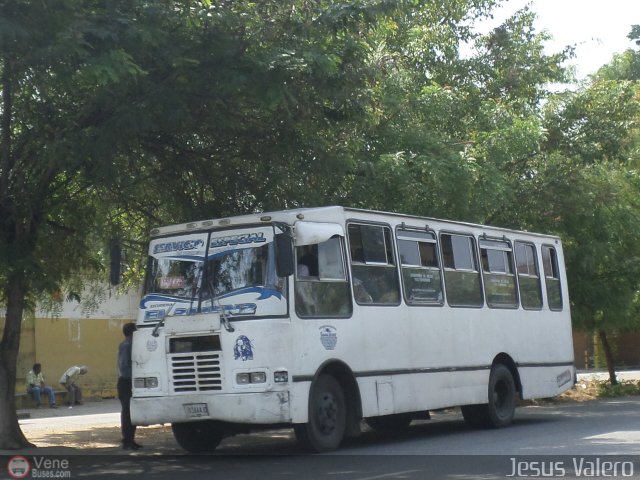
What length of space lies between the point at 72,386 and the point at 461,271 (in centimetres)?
1953

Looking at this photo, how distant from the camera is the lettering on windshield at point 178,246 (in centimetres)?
1383

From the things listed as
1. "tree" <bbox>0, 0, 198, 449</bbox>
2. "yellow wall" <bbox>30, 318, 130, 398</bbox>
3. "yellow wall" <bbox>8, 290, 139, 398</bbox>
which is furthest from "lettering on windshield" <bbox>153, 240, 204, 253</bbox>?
"yellow wall" <bbox>30, 318, 130, 398</bbox>

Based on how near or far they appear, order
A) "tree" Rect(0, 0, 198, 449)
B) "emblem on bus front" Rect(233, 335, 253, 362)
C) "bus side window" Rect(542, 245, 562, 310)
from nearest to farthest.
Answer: "tree" Rect(0, 0, 198, 449) < "emblem on bus front" Rect(233, 335, 253, 362) < "bus side window" Rect(542, 245, 562, 310)

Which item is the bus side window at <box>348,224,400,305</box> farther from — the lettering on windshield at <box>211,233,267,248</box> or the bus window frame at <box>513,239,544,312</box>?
the bus window frame at <box>513,239,544,312</box>

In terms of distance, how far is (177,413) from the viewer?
43.2 ft

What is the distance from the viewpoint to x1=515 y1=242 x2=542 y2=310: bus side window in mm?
18328

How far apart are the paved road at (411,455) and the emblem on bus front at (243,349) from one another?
4.30 feet

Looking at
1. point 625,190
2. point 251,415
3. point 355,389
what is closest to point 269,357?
point 251,415

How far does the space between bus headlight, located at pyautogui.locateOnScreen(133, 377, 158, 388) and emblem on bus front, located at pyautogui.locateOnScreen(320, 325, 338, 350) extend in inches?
85.1

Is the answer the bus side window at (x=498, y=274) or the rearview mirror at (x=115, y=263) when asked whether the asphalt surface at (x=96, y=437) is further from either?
the bus side window at (x=498, y=274)

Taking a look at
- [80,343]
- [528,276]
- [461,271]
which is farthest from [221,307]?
[80,343]

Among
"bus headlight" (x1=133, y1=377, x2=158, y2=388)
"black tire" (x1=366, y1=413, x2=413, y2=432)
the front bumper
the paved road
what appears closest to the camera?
the paved road

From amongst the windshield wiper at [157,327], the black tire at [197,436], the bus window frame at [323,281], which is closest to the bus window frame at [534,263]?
the bus window frame at [323,281]

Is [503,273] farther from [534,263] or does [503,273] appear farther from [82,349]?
[82,349]
